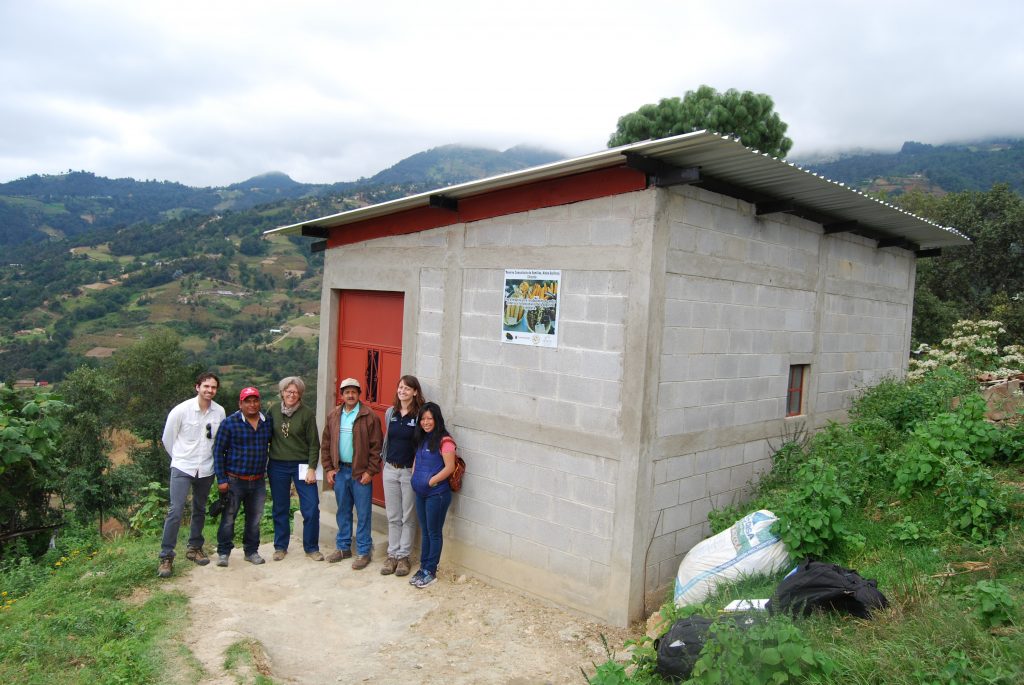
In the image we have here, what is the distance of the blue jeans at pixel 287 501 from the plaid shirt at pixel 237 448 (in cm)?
27

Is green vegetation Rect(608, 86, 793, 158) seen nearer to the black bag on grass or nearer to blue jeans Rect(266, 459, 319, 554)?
blue jeans Rect(266, 459, 319, 554)

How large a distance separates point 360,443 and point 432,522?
1.13m

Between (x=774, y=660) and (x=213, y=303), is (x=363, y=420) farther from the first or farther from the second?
(x=213, y=303)

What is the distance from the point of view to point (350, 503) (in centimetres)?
753

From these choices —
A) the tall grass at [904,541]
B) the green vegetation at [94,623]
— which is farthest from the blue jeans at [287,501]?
the tall grass at [904,541]

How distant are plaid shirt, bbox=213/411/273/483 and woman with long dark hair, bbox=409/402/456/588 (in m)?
1.60

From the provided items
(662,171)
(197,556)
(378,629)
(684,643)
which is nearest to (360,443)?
(378,629)

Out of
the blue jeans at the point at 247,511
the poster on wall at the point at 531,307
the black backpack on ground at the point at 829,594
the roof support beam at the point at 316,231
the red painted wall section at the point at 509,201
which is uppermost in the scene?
the red painted wall section at the point at 509,201

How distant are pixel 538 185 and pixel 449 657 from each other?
13.5ft

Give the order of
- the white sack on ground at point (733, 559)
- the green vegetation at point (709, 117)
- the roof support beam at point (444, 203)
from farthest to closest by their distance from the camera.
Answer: the green vegetation at point (709, 117) → the roof support beam at point (444, 203) → the white sack on ground at point (733, 559)

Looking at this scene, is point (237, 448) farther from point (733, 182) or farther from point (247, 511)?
point (733, 182)

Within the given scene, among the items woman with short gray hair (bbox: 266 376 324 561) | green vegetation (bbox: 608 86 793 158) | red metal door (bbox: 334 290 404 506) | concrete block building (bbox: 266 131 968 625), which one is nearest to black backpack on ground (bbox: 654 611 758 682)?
concrete block building (bbox: 266 131 968 625)

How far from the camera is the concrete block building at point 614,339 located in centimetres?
591

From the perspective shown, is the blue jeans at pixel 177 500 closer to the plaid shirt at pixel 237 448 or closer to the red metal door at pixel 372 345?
the plaid shirt at pixel 237 448
